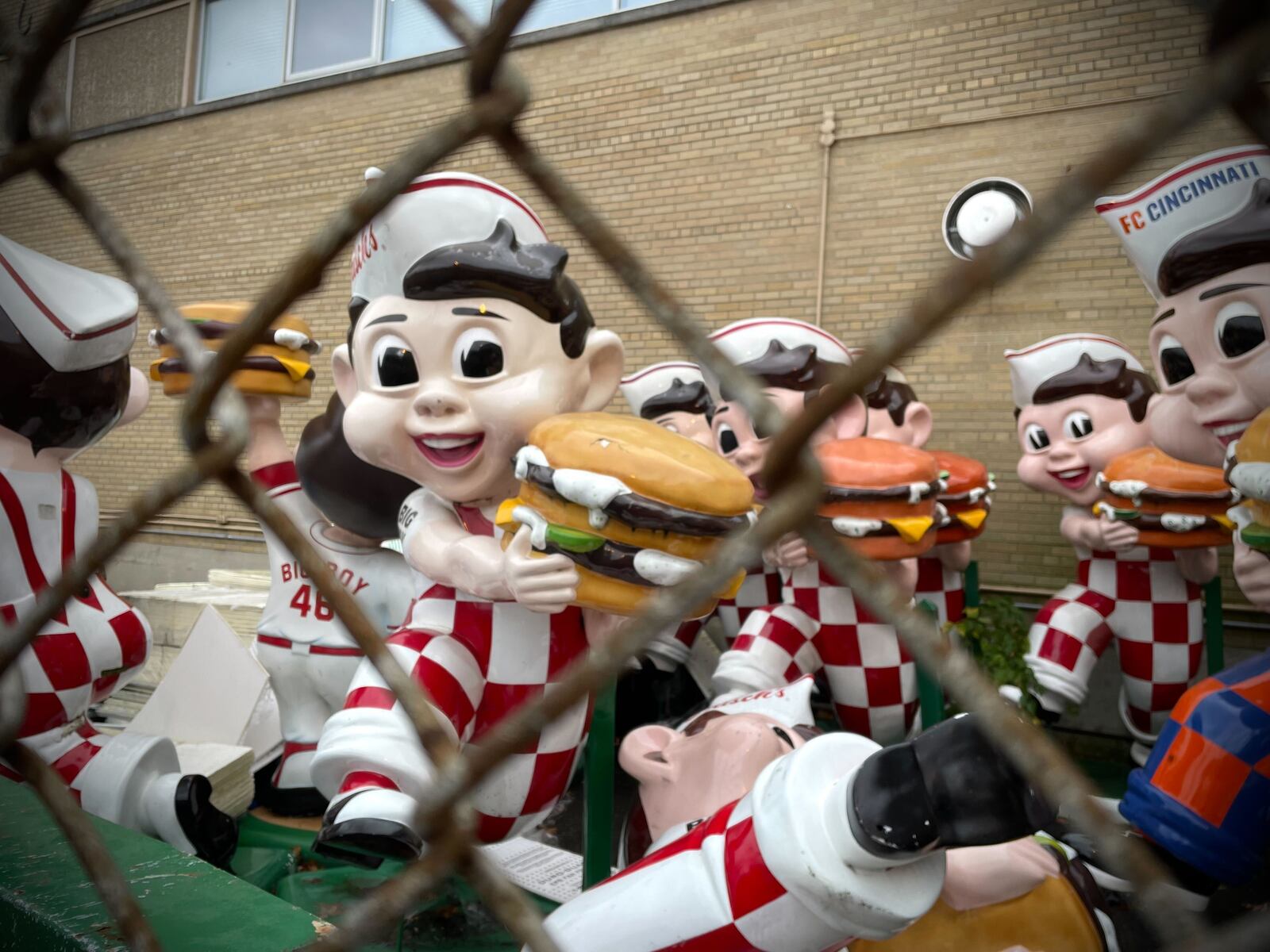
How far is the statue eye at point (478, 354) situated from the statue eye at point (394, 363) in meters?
0.08

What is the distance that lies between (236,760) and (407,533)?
110cm

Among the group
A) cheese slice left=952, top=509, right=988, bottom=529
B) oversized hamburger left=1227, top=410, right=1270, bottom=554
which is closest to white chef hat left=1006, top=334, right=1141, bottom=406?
cheese slice left=952, top=509, right=988, bottom=529

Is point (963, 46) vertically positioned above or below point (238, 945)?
above

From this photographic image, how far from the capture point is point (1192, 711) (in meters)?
1.30

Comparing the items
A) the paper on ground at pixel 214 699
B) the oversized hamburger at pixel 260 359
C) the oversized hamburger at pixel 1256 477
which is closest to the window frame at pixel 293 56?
the oversized hamburger at pixel 260 359

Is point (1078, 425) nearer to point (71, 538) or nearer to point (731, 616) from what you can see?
point (731, 616)

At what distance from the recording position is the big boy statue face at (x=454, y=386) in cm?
152

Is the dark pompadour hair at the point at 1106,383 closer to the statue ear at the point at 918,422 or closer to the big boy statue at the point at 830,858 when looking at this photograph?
the statue ear at the point at 918,422

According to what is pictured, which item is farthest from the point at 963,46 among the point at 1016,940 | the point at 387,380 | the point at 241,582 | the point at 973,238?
the point at 241,582

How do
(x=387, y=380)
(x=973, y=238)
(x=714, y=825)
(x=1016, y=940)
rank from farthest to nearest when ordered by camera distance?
(x=973, y=238) → (x=387, y=380) → (x=1016, y=940) → (x=714, y=825)

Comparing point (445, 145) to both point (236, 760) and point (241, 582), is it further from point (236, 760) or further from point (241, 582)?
point (241, 582)

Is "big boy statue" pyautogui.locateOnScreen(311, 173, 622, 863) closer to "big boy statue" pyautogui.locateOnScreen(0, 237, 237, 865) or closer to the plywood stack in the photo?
"big boy statue" pyautogui.locateOnScreen(0, 237, 237, 865)

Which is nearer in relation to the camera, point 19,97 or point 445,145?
point 445,145

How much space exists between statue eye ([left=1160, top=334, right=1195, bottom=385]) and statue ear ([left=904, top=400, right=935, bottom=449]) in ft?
5.07
